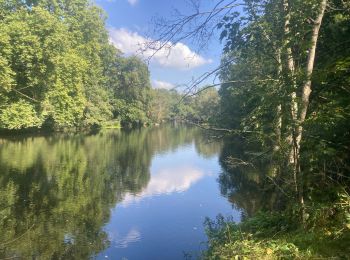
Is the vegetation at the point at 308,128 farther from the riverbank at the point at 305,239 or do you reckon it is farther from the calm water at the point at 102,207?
the calm water at the point at 102,207

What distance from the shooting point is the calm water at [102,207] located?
1164 centimetres

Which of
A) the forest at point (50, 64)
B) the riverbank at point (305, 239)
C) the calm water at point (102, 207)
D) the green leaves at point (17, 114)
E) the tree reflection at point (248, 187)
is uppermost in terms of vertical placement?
the forest at point (50, 64)

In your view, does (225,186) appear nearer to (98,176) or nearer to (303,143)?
(98,176)

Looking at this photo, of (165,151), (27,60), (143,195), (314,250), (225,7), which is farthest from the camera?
(165,151)

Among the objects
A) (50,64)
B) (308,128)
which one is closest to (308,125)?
(308,128)

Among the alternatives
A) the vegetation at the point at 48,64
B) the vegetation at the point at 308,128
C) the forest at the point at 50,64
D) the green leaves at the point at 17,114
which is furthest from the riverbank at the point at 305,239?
the green leaves at the point at 17,114

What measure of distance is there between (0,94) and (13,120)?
112 inches

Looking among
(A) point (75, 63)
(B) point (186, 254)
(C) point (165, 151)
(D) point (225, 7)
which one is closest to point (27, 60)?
(A) point (75, 63)

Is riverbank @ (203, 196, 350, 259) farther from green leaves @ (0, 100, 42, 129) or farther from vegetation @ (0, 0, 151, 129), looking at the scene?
green leaves @ (0, 100, 42, 129)

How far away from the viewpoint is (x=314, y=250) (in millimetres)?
5758

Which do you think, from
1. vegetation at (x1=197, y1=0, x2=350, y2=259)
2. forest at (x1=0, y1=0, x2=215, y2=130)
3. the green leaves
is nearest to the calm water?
vegetation at (x1=197, y1=0, x2=350, y2=259)

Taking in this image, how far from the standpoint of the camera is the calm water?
458 inches

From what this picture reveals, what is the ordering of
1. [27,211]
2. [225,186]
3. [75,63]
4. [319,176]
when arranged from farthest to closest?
[75,63], [225,186], [27,211], [319,176]

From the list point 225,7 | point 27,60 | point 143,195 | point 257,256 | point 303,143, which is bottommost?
point 143,195
